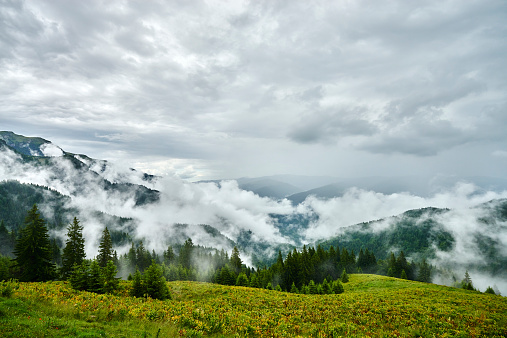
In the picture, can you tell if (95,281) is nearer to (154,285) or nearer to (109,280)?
(109,280)

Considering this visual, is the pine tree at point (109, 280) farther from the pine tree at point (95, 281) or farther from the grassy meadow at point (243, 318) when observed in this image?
the grassy meadow at point (243, 318)

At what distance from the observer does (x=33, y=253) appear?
32.0m

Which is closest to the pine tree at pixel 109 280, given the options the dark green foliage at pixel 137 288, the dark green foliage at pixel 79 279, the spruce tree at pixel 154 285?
the dark green foliage at pixel 79 279

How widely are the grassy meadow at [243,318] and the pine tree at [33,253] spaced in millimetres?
16790

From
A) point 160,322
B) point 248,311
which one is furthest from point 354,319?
point 160,322

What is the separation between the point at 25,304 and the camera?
1405 centimetres

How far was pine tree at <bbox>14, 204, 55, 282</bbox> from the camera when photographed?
31797 millimetres

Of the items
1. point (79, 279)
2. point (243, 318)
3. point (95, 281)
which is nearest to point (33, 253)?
point (79, 279)

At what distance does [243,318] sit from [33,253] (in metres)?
33.5

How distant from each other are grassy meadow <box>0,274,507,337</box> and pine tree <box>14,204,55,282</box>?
1679 cm

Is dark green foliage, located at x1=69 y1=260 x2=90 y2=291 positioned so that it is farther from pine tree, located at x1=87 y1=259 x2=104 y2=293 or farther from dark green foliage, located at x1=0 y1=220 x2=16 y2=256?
dark green foliage, located at x1=0 y1=220 x2=16 y2=256

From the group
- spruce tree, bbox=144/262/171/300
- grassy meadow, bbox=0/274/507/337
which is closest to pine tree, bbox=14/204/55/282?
grassy meadow, bbox=0/274/507/337

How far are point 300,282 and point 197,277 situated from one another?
37726 millimetres

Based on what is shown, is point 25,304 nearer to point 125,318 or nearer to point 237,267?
point 125,318
